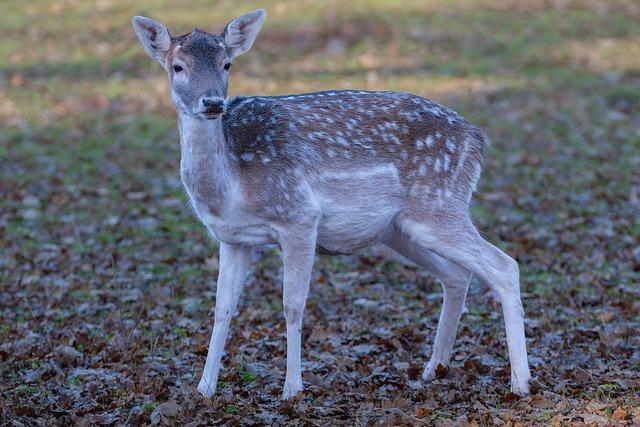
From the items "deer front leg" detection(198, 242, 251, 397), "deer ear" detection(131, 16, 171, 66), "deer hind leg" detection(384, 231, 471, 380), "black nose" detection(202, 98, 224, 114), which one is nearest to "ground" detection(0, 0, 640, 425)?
"deer hind leg" detection(384, 231, 471, 380)

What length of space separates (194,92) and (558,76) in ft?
41.6

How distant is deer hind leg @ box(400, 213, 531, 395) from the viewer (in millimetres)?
6168

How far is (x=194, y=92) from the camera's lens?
5.77 metres

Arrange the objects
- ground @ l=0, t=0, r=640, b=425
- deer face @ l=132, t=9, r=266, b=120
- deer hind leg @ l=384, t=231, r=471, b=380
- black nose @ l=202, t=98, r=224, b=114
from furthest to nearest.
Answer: deer hind leg @ l=384, t=231, r=471, b=380 → ground @ l=0, t=0, r=640, b=425 → deer face @ l=132, t=9, r=266, b=120 → black nose @ l=202, t=98, r=224, b=114

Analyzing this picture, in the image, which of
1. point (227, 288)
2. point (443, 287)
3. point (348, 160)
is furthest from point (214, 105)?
point (443, 287)

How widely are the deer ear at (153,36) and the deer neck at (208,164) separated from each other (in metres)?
0.46

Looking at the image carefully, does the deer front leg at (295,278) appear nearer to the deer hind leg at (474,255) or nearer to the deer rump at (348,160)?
the deer rump at (348,160)

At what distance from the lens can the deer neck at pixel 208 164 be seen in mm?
5934

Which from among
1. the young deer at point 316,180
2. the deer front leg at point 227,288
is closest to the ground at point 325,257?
the deer front leg at point 227,288

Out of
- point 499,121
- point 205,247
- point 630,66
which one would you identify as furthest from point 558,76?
point 205,247

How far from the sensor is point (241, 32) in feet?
20.7

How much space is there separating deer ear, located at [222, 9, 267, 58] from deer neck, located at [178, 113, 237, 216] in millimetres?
524

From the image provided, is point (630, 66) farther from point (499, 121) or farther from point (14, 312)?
point (14, 312)

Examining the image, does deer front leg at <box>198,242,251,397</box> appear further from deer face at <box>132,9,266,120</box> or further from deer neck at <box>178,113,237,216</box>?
deer face at <box>132,9,266,120</box>
